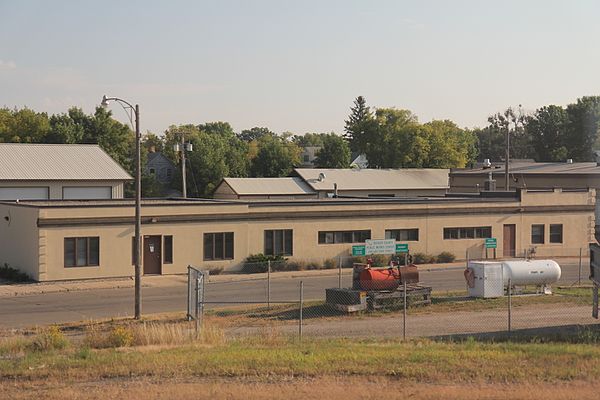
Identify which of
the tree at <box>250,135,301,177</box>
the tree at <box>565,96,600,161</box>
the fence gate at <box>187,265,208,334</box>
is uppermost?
the tree at <box>565,96,600,161</box>

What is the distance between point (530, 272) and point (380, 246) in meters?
12.8

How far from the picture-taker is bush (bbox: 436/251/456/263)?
1967 inches

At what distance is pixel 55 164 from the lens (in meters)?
57.5

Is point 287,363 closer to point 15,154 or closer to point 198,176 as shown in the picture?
point 15,154

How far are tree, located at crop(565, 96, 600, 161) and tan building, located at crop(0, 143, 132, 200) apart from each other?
285 feet

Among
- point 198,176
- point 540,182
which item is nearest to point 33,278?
point 540,182

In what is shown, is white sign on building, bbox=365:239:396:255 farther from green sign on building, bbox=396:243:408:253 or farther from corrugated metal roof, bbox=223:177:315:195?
corrugated metal roof, bbox=223:177:315:195

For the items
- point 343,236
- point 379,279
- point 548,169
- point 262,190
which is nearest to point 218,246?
point 343,236

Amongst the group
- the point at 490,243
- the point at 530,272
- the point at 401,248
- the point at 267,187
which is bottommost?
the point at 530,272

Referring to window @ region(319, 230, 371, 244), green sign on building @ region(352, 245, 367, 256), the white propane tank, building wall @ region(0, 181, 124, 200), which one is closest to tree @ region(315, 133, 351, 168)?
building wall @ region(0, 181, 124, 200)

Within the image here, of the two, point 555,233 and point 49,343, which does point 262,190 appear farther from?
point 49,343

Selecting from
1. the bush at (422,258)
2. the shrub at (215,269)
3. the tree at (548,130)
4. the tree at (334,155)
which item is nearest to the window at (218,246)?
the shrub at (215,269)

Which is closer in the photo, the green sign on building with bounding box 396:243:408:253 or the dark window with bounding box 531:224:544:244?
the green sign on building with bounding box 396:243:408:253

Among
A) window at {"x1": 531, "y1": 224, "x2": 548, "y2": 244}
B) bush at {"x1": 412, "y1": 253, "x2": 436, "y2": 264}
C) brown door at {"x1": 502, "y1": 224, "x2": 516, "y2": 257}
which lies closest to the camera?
bush at {"x1": 412, "y1": 253, "x2": 436, "y2": 264}
